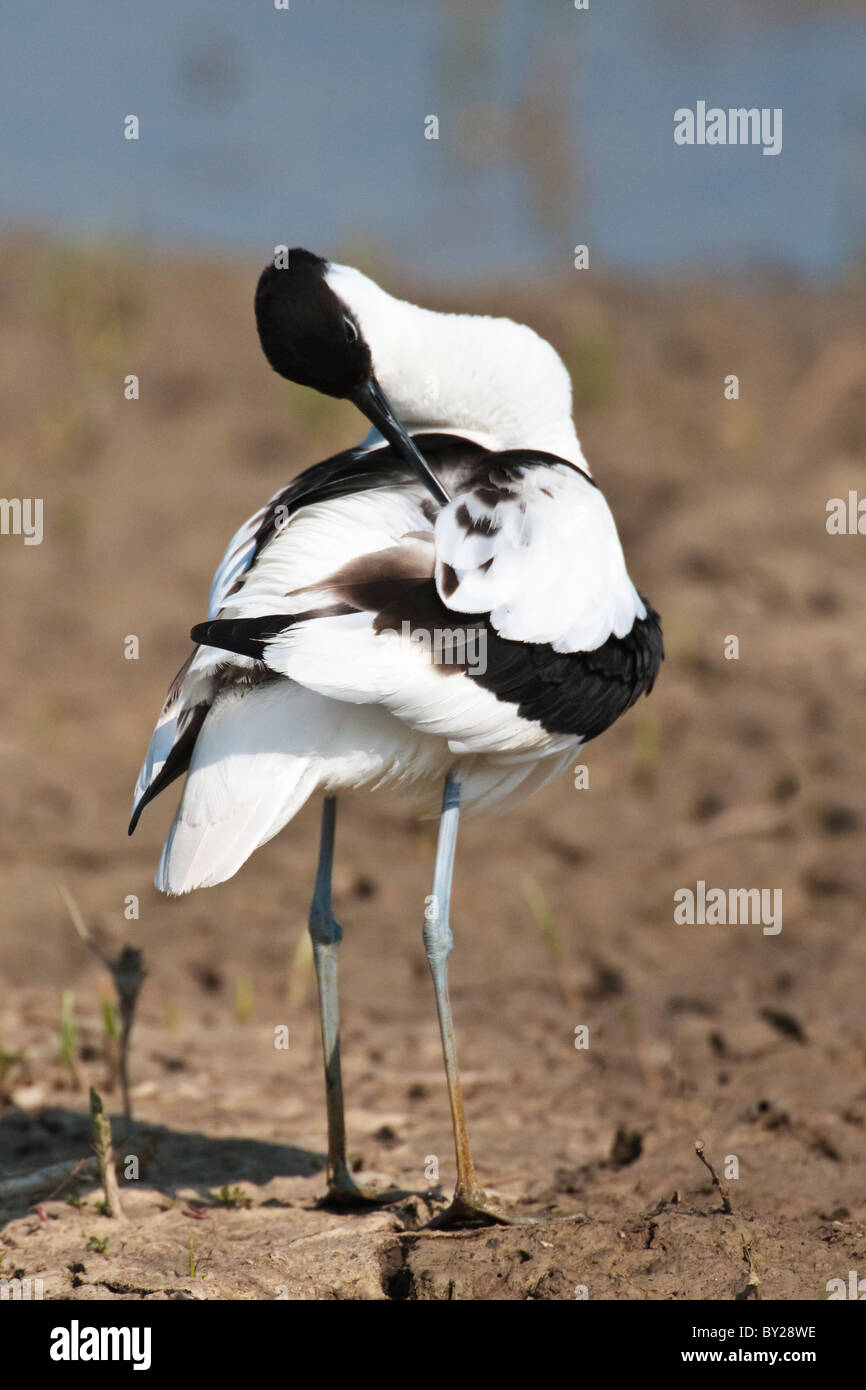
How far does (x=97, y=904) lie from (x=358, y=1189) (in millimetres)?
1886

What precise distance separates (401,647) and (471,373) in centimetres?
97

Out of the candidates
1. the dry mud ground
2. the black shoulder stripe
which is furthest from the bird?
the dry mud ground

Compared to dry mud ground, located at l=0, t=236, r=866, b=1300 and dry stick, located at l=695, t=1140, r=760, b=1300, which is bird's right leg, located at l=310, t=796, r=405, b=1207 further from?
dry stick, located at l=695, t=1140, r=760, b=1300

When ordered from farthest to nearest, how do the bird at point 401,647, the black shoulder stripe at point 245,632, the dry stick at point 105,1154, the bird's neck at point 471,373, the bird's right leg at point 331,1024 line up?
1. the bird's neck at point 471,373
2. the bird's right leg at point 331,1024
3. the dry stick at point 105,1154
4. the bird at point 401,647
5. the black shoulder stripe at point 245,632

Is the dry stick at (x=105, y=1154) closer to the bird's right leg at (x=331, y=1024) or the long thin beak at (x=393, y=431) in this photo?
the bird's right leg at (x=331, y=1024)

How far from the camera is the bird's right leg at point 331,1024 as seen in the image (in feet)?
10.7

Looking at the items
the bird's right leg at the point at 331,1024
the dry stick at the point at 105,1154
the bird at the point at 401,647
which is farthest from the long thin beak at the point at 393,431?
the dry stick at the point at 105,1154

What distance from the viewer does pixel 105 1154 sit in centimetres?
306

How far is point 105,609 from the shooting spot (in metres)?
6.74

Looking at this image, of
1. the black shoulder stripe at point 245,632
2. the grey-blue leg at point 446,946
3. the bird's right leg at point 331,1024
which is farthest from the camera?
the bird's right leg at point 331,1024

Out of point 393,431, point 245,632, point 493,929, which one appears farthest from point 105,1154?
point 493,929

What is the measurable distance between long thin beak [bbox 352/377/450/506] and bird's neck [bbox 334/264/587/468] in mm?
79

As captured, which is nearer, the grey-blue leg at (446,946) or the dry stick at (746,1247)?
the dry stick at (746,1247)
